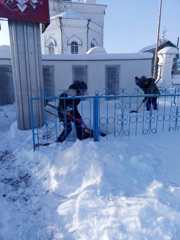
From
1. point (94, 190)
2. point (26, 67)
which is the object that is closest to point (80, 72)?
point (26, 67)

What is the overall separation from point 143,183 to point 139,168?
34 centimetres

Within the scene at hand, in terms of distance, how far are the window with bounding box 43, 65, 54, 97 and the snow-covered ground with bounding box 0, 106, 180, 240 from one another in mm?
4881

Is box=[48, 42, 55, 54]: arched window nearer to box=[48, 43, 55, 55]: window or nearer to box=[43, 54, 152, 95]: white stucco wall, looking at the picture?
box=[48, 43, 55, 55]: window

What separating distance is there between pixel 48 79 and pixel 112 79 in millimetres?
2820

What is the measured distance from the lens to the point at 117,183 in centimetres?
330

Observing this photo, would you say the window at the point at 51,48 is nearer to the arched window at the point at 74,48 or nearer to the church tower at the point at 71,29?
the church tower at the point at 71,29

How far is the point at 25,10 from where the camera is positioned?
5.34 m

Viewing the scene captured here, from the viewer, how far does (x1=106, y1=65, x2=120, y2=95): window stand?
9.91 m

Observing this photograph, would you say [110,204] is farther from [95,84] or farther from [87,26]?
[87,26]

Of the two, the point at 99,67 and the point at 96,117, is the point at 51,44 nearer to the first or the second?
the point at 99,67

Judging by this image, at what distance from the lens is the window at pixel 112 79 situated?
9914 mm

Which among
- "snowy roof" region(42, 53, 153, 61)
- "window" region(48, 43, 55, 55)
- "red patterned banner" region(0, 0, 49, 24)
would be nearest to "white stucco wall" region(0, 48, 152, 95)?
"snowy roof" region(42, 53, 153, 61)

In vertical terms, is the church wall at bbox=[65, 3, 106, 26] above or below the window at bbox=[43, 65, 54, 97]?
above

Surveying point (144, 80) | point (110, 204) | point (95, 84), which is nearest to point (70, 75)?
point (95, 84)
